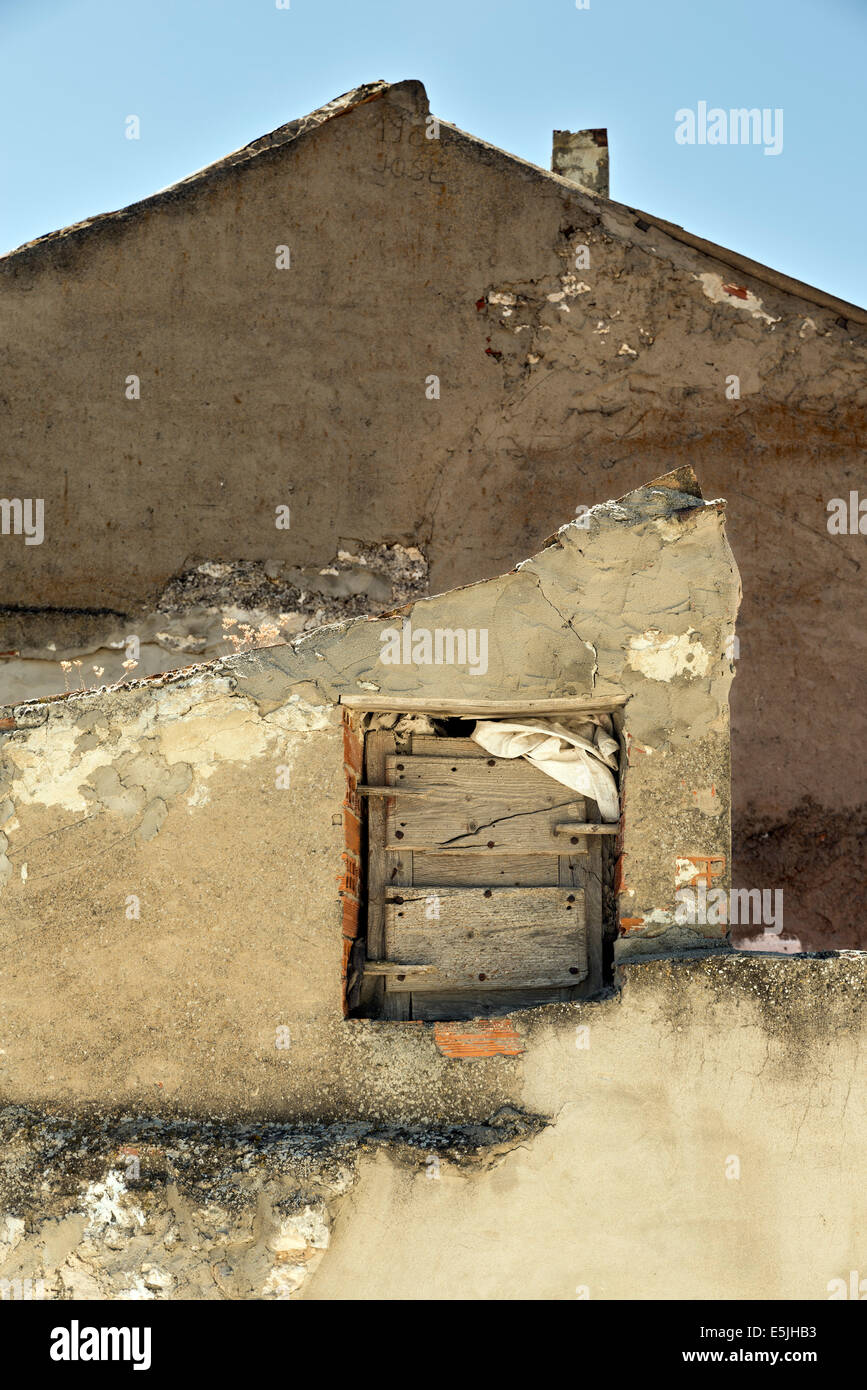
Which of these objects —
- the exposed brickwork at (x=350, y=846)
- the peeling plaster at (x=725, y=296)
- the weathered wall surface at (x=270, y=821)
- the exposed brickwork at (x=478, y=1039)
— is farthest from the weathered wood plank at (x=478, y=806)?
the peeling plaster at (x=725, y=296)

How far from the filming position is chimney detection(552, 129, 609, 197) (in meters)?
8.20

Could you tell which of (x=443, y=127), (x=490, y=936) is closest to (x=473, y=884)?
(x=490, y=936)

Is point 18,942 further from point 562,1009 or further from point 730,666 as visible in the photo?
point 730,666

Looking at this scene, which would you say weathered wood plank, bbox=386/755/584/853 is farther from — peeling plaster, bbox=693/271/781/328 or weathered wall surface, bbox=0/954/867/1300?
peeling plaster, bbox=693/271/781/328

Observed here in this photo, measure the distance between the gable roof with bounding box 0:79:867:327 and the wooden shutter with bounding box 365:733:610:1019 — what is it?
167 inches

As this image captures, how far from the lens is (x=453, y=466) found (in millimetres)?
7461

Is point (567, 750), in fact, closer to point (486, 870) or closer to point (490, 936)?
point (486, 870)

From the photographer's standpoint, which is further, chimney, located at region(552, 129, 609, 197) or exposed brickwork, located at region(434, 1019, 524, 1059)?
chimney, located at region(552, 129, 609, 197)

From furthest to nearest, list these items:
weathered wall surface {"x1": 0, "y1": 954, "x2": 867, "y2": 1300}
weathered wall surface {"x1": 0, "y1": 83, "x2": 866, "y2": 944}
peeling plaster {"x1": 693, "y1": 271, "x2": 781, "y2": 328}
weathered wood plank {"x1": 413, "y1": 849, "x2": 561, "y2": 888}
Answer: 1. peeling plaster {"x1": 693, "y1": 271, "x2": 781, "y2": 328}
2. weathered wall surface {"x1": 0, "y1": 83, "x2": 866, "y2": 944}
3. weathered wood plank {"x1": 413, "y1": 849, "x2": 561, "y2": 888}
4. weathered wall surface {"x1": 0, "y1": 954, "x2": 867, "y2": 1300}

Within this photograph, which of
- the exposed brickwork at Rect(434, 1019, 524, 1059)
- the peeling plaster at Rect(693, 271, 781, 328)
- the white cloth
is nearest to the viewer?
the exposed brickwork at Rect(434, 1019, 524, 1059)

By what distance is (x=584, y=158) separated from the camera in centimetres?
823

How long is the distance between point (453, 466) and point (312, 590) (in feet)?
3.63

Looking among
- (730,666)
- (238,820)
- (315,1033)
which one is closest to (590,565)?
(730,666)

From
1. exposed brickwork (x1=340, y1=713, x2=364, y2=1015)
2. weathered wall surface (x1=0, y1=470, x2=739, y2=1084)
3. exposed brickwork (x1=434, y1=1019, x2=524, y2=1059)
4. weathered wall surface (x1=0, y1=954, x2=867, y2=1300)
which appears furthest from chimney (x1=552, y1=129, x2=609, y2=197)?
exposed brickwork (x1=434, y1=1019, x2=524, y2=1059)
